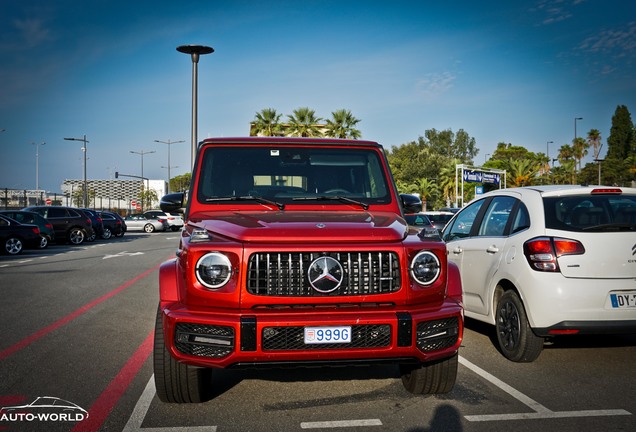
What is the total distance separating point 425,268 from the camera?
420cm

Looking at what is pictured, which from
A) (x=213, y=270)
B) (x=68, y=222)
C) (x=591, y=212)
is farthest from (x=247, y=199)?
(x=68, y=222)

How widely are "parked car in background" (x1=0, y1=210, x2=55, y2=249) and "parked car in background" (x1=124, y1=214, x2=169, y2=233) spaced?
62.3 ft

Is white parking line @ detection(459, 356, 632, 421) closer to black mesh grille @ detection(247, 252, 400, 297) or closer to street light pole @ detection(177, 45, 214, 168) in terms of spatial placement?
black mesh grille @ detection(247, 252, 400, 297)

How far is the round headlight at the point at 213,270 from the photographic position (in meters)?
4.03

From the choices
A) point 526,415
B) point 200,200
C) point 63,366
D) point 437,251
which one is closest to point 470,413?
point 526,415

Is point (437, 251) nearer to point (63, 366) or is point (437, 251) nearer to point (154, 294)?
point (63, 366)

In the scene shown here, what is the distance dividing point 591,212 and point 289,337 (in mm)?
3333

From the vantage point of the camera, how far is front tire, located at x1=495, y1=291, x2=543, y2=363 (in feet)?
18.7

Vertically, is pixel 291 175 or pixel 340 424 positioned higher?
pixel 291 175

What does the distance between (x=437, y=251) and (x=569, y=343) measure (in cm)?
336

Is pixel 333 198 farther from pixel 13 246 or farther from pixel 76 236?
pixel 76 236

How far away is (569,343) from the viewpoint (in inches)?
267

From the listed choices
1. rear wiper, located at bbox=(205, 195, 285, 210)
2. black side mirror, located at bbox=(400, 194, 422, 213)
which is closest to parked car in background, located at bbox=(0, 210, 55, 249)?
rear wiper, located at bbox=(205, 195, 285, 210)

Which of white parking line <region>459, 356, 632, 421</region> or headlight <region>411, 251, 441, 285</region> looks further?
white parking line <region>459, 356, 632, 421</region>
